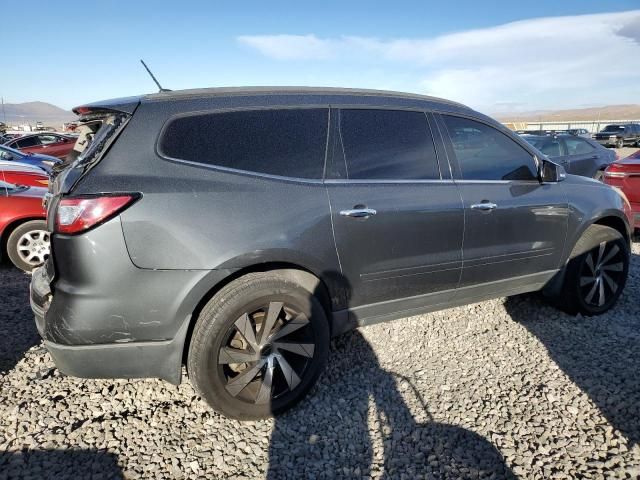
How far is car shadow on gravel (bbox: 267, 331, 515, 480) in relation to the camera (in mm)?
2170

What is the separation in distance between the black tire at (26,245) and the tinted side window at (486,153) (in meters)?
4.67

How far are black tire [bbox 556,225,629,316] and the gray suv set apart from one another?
0.74 meters

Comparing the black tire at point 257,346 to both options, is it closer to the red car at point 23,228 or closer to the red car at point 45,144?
the red car at point 23,228

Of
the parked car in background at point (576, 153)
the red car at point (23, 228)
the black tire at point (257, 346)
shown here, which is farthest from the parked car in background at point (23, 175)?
the parked car in background at point (576, 153)

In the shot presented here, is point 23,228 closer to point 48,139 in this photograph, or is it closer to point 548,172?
point 548,172

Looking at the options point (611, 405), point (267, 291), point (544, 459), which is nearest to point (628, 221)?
point (611, 405)

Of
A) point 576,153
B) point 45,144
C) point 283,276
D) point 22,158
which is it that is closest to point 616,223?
point 283,276

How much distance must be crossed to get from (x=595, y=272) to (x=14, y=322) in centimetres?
500

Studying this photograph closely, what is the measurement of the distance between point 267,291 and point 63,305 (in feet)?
3.33

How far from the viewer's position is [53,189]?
2.36 metres

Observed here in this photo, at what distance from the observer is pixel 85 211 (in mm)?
2045

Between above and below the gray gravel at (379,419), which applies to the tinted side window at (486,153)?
above

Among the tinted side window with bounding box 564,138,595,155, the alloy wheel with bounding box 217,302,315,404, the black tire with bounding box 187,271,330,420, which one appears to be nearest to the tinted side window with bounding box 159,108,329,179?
the black tire with bounding box 187,271,330,420

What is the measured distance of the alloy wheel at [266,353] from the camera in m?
2.38
